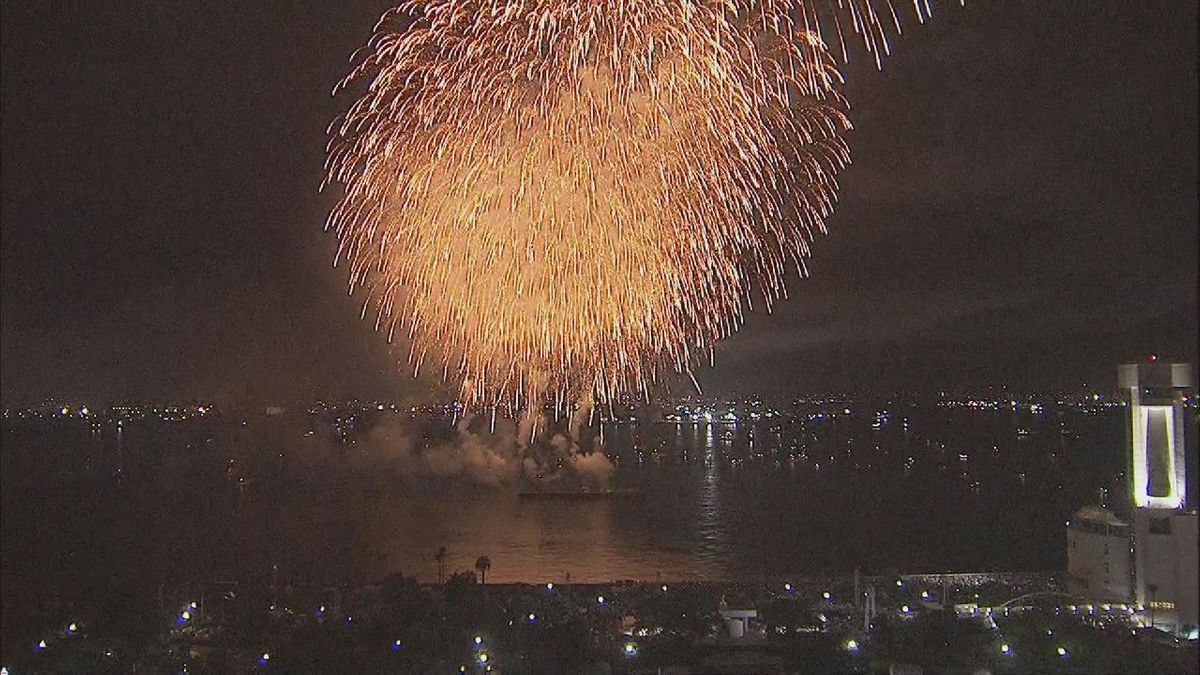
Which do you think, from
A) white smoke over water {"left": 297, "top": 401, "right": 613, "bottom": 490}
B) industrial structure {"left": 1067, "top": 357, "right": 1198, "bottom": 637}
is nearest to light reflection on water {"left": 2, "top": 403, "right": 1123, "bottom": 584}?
white smoke over water {"left": 297, "top": 401, "right": 613, "bottom": 490}

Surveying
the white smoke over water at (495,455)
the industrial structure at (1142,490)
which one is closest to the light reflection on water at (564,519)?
the white smoke over water at (495,455)

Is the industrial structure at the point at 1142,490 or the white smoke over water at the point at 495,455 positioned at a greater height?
the industrial structure at the point at 1142,490

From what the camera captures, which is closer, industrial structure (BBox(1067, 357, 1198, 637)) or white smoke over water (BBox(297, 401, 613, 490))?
industrial structure (BBox(1067, 357, 1198, 637))

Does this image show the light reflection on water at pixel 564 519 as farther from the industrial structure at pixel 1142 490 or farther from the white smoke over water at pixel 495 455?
the industrial structure at pixel 1142 490

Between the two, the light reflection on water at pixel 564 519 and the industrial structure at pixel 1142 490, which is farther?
the light reflection on water at pixel 564 519

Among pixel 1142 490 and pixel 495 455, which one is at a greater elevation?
pixel 1142 490

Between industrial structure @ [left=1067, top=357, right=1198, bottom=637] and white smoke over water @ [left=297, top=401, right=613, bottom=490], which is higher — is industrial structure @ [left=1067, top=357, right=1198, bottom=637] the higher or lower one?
the higher one

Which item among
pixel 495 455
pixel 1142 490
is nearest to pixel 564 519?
pixel 495 455

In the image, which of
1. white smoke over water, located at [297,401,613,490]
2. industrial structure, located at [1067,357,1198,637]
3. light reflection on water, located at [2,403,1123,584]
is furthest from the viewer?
Answer: white smoke over water, located at [297,401,613,490]

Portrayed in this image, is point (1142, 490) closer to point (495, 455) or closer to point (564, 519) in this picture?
point (564, 519)

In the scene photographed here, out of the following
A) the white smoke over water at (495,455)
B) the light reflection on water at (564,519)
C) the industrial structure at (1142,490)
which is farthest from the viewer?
the white smoke over water at (495,455)

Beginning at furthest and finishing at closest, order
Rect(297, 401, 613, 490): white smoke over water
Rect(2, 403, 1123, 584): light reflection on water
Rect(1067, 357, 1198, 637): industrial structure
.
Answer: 1. Rect(297, 401, 613, 490): white smoke over water
2. Rect(2, 403, 1123, 584): light reflection on water
3. Rect(1067, 357, 1198, 637): industrial structure

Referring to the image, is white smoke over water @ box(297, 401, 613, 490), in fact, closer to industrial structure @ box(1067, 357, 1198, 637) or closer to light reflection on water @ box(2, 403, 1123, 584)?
A: light reflection on water @ box(2, 403, 1123, 584)
